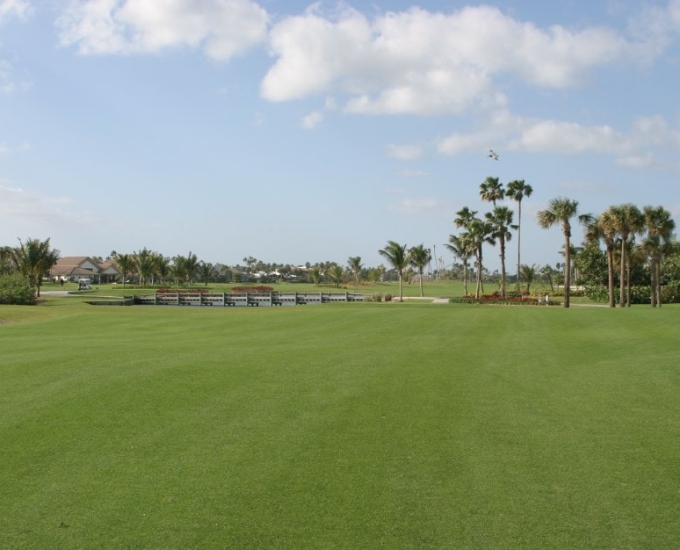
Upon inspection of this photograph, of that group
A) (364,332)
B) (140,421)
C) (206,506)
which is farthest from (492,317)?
(206,506)

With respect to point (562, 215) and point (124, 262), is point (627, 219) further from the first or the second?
point (124, 262)

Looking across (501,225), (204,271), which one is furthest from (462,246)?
(204,271)

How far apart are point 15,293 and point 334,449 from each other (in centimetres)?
Result: 4819

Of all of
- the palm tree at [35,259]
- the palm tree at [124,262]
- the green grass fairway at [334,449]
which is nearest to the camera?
the green grass fairway at [334,449]

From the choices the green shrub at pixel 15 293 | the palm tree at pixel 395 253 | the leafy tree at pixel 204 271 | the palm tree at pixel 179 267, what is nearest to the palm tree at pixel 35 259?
the green shrub at pixel 15 293

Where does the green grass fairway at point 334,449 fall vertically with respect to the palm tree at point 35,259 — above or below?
below

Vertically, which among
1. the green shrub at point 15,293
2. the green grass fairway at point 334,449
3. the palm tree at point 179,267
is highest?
the palm tree at point 179,267

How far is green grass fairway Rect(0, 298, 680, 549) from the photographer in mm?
6609

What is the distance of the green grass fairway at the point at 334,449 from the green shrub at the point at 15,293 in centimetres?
3610

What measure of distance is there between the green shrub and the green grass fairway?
118 ft

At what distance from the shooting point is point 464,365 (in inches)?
619

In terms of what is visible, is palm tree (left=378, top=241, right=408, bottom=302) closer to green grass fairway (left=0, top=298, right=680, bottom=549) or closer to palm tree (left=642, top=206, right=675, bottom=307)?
palm tree (left=642, top=206, right=675, bottom=307)

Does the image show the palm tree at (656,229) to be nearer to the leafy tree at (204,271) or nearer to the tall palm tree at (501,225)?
the tall palm tree at (501,225)

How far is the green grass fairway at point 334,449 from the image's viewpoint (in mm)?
6609
